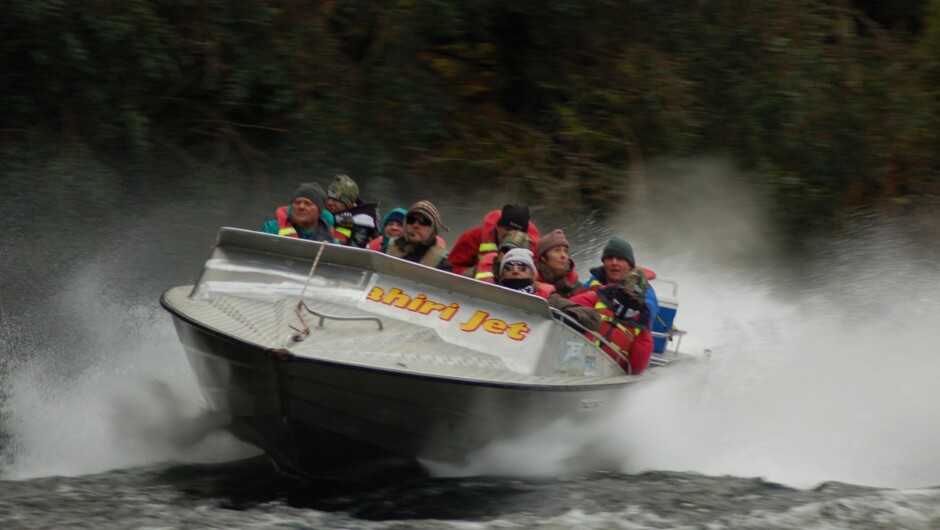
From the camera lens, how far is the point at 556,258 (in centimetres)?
697

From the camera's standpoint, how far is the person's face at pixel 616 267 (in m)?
6.98

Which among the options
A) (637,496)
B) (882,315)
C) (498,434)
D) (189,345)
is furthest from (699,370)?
(882,315)

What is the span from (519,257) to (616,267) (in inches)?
36.4

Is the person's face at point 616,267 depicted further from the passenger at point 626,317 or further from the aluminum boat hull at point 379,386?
the aluminum boat hull at point 379,386

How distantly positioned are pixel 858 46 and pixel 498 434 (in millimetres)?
9719

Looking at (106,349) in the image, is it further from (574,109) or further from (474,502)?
(574,109)

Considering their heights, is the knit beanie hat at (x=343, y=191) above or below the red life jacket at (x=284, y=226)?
above

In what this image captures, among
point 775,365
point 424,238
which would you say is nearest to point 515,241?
point 424,238

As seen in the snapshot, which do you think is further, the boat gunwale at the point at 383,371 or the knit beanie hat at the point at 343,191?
the knit beanie hat at the point at 343,191

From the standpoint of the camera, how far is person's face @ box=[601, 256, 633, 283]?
22.9ft

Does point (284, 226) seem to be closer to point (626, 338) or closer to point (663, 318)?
point (626, 338)

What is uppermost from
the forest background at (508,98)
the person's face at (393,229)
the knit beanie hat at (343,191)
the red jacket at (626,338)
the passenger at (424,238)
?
the forest background at (508,98)

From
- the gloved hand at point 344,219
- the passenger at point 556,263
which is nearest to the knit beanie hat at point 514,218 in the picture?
the passenger at point 556,263

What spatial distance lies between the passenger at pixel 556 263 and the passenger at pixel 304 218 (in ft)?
4.76
